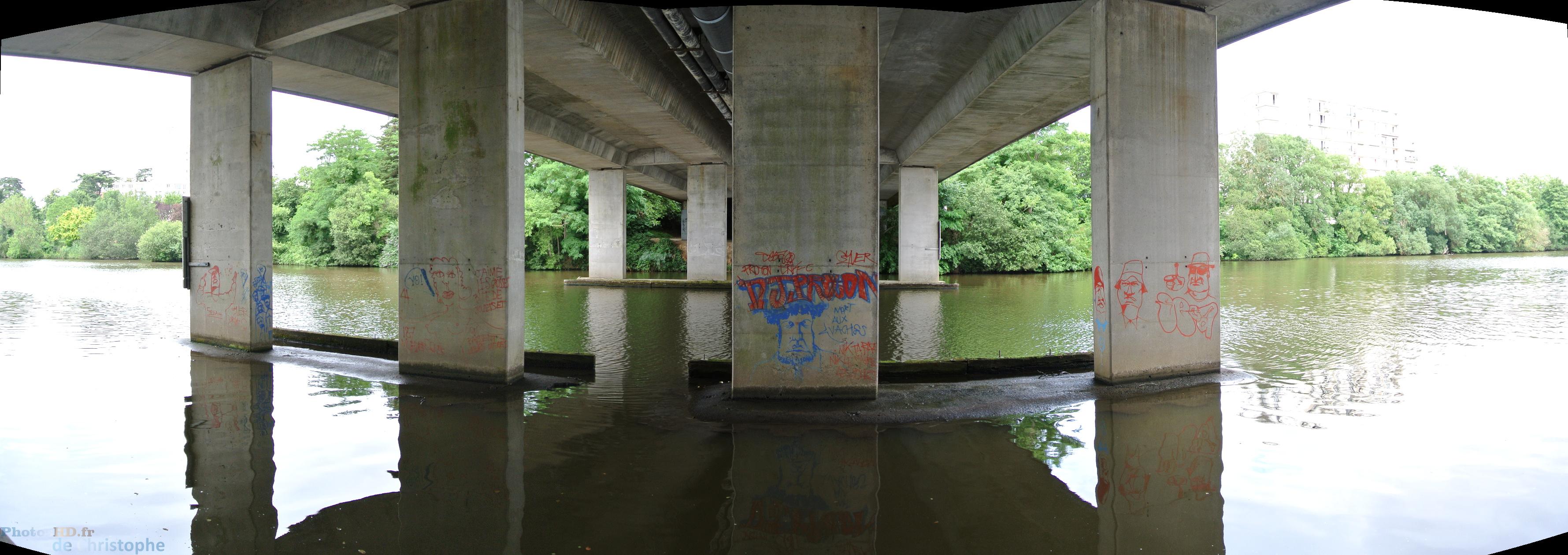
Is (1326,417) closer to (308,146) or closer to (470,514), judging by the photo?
(470,514)

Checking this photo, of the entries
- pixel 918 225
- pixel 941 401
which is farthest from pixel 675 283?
pixel 941 401

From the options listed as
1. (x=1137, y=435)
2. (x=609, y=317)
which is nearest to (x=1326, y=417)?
(x=1137, y=435)

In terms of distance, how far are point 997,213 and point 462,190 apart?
38251 mm

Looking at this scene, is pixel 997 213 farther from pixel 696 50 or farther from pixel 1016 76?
pixel 696 50

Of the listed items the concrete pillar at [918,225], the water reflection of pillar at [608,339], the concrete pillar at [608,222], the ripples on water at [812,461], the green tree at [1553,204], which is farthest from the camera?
the green tree at [1553,204]

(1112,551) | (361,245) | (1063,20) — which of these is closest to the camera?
(1112,551)

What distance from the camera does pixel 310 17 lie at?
11.8 meters

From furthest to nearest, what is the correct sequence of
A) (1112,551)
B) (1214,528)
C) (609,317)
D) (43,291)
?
(43,291) < (609,317) < (1214,528) < (1112,551)

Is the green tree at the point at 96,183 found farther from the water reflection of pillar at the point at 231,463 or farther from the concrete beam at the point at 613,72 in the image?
the water reflection of pillar at the point at 231,463

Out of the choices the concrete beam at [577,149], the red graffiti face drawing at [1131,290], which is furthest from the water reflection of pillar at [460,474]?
the concrete beam at [577,149]

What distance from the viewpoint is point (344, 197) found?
55.5m

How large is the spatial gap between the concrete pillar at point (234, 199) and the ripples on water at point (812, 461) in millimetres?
1111

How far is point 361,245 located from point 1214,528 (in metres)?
60.6

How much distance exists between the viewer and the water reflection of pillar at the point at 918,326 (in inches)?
503
